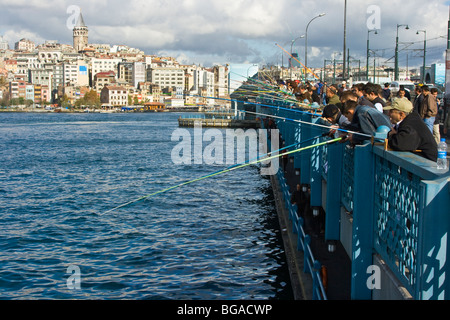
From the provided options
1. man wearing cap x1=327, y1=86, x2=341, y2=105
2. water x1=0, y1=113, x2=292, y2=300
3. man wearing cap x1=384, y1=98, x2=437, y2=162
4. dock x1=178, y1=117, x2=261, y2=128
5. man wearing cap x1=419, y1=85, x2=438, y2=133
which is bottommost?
water x1=0, y1=113, x2=292, y2=300

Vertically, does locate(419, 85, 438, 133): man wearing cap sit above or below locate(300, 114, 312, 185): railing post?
above

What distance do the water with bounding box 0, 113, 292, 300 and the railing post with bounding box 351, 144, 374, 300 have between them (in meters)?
4.37

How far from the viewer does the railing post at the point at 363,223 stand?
6.55m

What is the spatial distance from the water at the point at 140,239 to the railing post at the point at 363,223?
14.3ft

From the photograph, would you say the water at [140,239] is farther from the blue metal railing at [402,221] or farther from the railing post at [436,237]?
the railing post at [436,237]

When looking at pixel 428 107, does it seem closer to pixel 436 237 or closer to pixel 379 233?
pixel 379 233

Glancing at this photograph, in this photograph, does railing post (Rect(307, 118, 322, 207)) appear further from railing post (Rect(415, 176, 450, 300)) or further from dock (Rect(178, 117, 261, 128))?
dock (Rect(178, 117, 261, 128))

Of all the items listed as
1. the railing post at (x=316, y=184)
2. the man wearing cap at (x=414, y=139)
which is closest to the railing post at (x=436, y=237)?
the man wearing cap at (x=414, y=139)

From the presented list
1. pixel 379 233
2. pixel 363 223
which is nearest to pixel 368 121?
pixel 363 223

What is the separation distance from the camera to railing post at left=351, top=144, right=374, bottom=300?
655 centimetres

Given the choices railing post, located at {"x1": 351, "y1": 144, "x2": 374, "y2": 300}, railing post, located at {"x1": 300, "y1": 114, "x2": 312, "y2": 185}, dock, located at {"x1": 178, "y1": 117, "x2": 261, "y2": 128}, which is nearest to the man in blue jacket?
railing post, located at {"x1": 351, "y1": 144, "x2": 374, "y2": 300}

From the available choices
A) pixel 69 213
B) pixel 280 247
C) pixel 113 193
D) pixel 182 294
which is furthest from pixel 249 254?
pixel 113 193

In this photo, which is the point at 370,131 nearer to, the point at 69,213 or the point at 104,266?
the point at 104,266

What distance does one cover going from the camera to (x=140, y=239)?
1584cm
